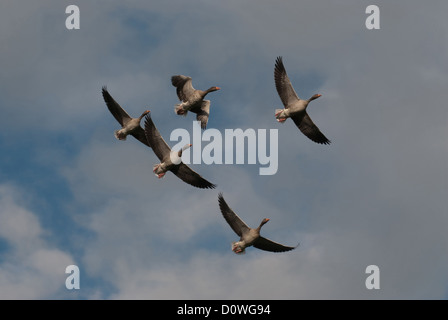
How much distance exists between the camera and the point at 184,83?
45.0 meters

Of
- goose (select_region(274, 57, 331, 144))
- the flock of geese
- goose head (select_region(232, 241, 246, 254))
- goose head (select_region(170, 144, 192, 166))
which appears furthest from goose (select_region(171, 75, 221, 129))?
goose head (select_region(232, 241, 246, 254))

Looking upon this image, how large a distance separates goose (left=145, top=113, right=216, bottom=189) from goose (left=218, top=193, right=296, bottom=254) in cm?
242

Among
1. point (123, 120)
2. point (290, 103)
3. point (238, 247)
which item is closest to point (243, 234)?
point (238, 247)

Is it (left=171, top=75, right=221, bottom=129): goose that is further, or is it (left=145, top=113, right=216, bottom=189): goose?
(left=171, top=75, right=221, bottom=129): goose

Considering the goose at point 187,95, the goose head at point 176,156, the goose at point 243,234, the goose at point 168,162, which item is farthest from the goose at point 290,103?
the goose at point 243,234

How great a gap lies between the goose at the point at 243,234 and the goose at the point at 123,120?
23.8 ft

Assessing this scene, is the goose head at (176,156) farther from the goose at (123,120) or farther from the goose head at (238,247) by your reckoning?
the goose head at (238,247)

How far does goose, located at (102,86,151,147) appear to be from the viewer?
44.6 metres

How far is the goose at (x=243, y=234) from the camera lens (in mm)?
41219

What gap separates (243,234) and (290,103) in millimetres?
8428

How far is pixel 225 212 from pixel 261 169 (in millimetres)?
3575

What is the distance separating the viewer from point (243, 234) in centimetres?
4184

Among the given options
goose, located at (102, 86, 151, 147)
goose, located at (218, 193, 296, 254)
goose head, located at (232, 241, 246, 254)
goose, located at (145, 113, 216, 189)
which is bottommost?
goose head, located at (232, 241, 246, 254)

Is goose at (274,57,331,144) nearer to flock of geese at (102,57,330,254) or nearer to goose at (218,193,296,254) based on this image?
flock of geese at (102,57,330,254)
